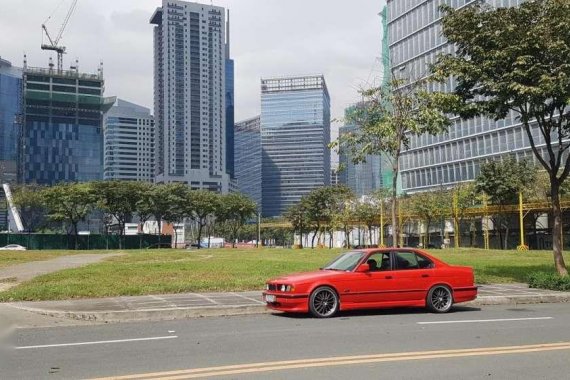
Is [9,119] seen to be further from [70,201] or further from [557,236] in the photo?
[557,236]

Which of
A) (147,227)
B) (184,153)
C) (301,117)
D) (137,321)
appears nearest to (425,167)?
(301,117)

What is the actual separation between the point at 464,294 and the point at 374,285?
2.33 meters

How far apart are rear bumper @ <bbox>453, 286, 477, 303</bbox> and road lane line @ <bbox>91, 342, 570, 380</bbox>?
4285 millimetres

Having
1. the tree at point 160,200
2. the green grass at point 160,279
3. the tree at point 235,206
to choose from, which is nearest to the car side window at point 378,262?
the green grass at point 160,279

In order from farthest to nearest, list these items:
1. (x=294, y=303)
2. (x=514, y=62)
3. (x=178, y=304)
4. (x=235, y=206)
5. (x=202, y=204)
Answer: (x=235, y=206) < (x=202, y=204) < (x=514, y=62) < (x=178, y=304) < (x=294, y=303)

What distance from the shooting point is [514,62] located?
17641 millimetres

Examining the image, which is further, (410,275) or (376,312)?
(376,312)

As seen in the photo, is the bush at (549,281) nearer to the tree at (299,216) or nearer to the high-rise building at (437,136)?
the high-rise building at (437,136)

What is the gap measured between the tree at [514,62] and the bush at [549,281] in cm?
90

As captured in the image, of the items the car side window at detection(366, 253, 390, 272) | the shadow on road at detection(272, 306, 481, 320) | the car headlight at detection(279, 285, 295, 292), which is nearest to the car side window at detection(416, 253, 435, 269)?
the car side window at detection(366, 253, 390, 272)

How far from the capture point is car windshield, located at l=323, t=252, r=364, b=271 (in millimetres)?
13336

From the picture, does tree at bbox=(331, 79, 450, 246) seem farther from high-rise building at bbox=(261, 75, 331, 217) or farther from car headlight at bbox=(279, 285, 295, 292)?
high-rise building at bbox=(261, 75, 331, 217)

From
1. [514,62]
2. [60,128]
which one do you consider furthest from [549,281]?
[60,128]

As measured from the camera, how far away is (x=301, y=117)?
93.7m
